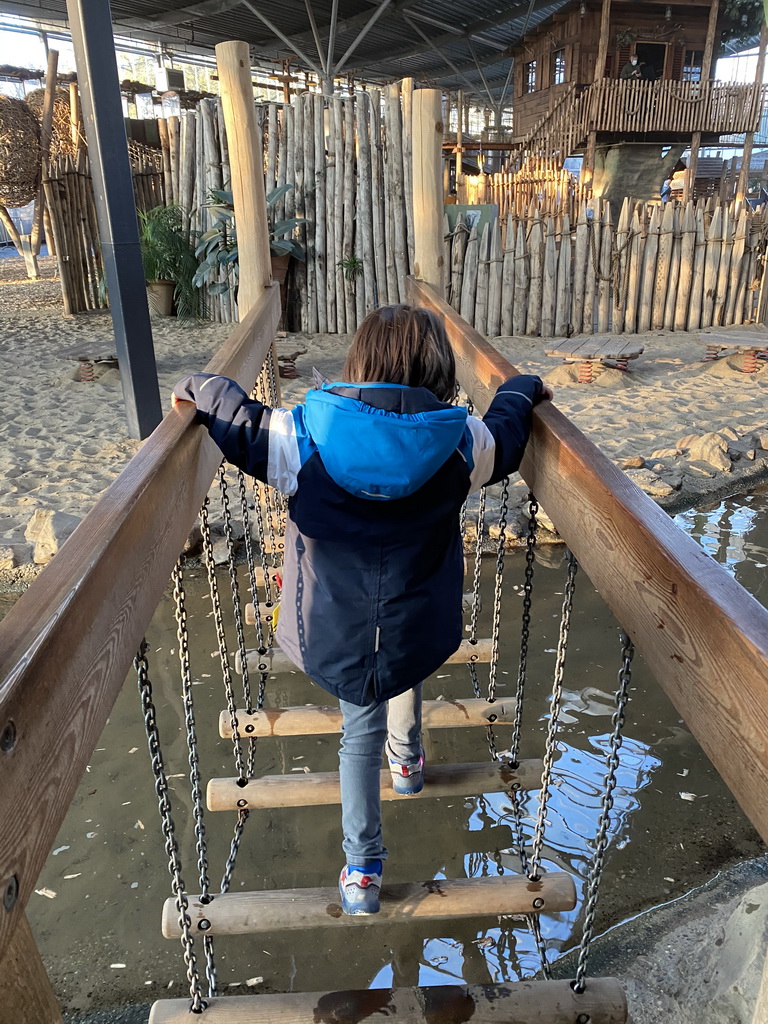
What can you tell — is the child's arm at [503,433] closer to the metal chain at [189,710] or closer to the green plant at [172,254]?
the metal chain at [189,710]

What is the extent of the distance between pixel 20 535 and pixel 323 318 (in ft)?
16.9

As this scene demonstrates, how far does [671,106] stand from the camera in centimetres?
1425

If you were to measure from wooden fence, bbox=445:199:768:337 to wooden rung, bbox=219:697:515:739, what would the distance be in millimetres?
6372

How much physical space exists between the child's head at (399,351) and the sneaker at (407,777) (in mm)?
945

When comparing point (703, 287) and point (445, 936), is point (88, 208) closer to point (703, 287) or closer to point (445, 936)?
point (703, 287)

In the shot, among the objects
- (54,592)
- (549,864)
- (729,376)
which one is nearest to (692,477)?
(729,376)

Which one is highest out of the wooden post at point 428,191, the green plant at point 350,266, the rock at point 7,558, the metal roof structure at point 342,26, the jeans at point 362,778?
the metal roof structure at point 342,26

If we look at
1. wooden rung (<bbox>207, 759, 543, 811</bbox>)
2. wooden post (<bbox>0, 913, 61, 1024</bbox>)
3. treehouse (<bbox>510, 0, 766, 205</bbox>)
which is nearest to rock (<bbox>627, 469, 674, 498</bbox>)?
wooden rung (<bbox>207, 759, 543, 811</bbox>)

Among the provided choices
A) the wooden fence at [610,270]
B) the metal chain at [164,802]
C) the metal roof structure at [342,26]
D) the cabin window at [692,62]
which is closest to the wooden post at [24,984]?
the metal chain at [164,802]

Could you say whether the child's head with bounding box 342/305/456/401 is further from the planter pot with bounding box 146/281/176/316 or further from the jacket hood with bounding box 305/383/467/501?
the planter pot with bounding box 146/281/176/316

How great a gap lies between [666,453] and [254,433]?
178 inches

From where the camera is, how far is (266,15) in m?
14.0

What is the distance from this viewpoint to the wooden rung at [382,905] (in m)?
1.63

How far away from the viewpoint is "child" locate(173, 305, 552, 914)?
1.36 m
